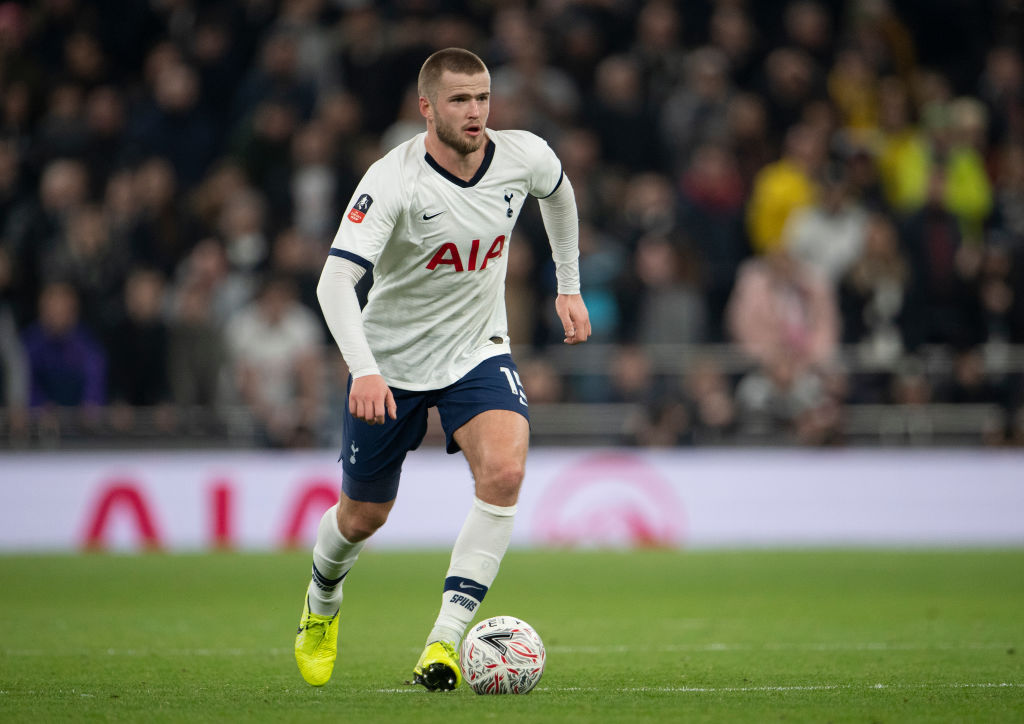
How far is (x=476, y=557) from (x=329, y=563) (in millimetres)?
840

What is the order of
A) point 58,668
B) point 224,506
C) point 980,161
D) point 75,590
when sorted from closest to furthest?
point 58,668
point 75,590
point 224,506
point 980,161

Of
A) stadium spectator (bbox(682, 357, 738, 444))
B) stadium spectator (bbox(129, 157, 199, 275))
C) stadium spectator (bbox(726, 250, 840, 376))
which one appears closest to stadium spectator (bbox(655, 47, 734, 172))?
stadium spectator (bbox(726, 250, 840, 376))

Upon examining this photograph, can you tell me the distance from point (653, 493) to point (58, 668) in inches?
349

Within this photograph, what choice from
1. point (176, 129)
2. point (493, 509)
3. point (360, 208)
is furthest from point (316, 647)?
point (176, 129)

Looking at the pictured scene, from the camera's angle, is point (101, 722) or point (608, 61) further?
point (608, 61)

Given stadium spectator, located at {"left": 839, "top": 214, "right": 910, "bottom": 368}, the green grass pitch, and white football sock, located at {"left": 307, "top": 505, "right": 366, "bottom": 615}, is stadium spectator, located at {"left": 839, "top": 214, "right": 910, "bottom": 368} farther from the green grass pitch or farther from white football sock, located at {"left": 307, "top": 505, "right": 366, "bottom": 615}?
white football sock, located at {"left": 307, "top": 505, "right": 366, "bottom": 615}

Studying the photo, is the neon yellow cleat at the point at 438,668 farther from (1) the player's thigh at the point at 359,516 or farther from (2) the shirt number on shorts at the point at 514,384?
(2) the shirt number on shorts at the point at 514,384

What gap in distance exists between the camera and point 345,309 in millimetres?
6207

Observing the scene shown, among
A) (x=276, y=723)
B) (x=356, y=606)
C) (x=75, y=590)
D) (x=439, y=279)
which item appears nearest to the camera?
(x=276, y=723)

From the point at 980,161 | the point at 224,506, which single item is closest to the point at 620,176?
the point at 980,161

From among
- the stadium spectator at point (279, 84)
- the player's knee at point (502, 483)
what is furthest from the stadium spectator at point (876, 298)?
the player's knee at point (502, 483)

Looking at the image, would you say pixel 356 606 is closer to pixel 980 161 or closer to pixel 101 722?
pixel 101 722

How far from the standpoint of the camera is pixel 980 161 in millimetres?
16469

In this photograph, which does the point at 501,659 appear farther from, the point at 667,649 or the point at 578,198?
the point at 578,198
